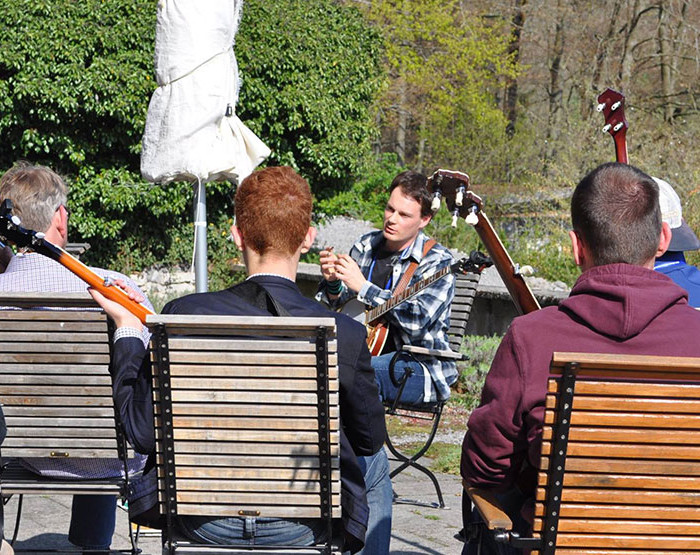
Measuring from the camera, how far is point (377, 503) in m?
3.62

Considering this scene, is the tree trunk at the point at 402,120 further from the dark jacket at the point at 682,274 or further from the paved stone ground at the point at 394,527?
the dark jacket at the point at 682,274

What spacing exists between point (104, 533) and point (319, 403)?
1.68 metres

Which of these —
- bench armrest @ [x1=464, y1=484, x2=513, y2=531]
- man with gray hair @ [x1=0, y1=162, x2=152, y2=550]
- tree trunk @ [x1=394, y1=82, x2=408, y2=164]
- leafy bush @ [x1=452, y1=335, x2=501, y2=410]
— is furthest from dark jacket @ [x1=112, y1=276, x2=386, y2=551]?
tree trunk @ [x1=394, y1=82, x2=408, y2=164]

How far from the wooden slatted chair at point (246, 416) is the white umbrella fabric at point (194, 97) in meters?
3.41

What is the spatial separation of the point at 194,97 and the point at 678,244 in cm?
334

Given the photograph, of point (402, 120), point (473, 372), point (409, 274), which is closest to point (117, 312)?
point (409, 274)

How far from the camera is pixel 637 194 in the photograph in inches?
108

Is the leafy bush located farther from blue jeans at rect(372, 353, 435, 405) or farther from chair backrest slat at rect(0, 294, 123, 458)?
chair backrest slat at rect(0, 294, 123, 458)

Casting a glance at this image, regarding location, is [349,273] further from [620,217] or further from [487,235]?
[620,217]

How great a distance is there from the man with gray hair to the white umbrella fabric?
2.29m

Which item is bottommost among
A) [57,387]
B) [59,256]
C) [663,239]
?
[57,387]

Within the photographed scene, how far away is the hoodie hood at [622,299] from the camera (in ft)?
8.65

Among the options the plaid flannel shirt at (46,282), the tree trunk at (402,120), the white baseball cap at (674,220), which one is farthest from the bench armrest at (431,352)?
the tree trunk at (402,120)

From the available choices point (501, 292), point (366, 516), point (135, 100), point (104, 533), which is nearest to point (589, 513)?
point (366, 516)
